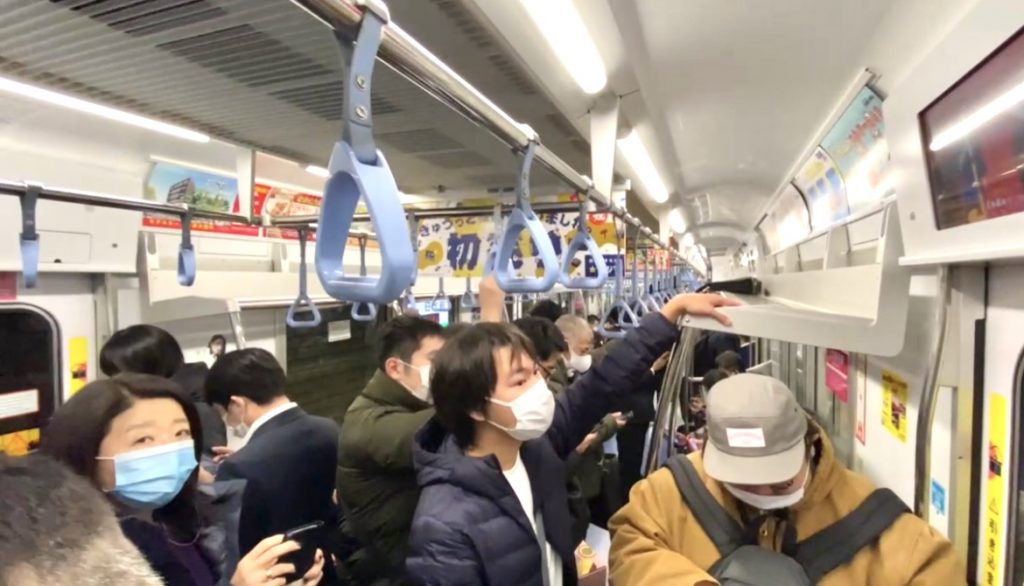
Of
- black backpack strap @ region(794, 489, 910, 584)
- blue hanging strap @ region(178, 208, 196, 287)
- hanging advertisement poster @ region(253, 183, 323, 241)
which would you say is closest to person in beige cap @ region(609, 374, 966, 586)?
black backpack strap @ region(794, 489, 910, 584)

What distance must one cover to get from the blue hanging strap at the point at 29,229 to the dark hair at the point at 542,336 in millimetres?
2188

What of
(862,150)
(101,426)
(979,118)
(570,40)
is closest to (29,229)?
(101,426)

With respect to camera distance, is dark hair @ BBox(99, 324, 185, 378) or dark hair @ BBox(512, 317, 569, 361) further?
dark hair @ BBox(512, 317, 569, 361)

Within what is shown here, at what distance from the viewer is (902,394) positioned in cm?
211

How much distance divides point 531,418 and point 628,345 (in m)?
0.44

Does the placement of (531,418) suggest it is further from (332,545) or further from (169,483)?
(332,545)

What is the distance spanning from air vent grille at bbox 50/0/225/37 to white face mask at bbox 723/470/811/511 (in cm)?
172

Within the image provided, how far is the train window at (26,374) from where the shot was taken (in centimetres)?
281

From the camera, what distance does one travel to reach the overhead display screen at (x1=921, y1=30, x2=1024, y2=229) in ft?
3.76

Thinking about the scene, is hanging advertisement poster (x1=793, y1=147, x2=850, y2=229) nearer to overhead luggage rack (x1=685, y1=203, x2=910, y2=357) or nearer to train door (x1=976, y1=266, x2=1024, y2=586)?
overhead luggage rack (x1=685, y1=203, x2=910, y2=357)

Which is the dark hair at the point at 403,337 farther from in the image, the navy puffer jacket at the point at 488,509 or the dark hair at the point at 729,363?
the dark hair at the point at 729,363

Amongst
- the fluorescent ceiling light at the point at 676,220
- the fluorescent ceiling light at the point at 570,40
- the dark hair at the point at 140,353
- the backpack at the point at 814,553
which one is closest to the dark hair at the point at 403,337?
the dark hair at the point at 140,353

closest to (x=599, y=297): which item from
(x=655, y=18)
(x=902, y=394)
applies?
(x=655, y=18)

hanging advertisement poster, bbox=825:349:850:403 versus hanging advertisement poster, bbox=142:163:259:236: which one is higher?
hanging advertisement poster, bbox=142:163:259:236
